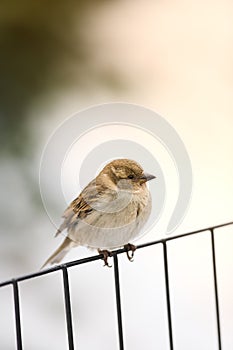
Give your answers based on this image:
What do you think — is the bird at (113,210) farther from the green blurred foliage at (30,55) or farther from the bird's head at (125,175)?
the green blurred foliage at (30,55)

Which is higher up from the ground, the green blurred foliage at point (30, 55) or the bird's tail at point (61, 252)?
the green blurred foliage at point (30, 55)

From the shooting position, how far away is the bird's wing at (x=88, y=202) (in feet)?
3.13

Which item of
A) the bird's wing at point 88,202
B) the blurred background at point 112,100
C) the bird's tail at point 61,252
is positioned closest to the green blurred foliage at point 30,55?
the blurred background at point 112,100

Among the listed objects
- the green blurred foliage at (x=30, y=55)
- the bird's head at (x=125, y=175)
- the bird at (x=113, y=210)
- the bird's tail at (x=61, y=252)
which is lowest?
the bird's tail at (x=61, y=252)

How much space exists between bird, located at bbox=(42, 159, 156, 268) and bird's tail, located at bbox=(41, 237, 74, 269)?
0.12 m

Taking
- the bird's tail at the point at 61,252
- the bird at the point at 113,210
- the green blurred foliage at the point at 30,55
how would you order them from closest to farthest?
1. the bird at the point at 113,210
2. the bird's tail at the point at 61,252
3. the green blurred foliage at the point at 30,55

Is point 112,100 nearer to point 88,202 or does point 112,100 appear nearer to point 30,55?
point 30,55

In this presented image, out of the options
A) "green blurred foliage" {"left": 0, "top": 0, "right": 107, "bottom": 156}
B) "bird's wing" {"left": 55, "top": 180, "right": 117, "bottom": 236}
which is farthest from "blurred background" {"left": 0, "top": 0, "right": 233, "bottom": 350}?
"bird's wing" {"left": 55, "top": 180, "right": 117, "bottom": 236}

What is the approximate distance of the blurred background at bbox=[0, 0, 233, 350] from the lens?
4.49 feet

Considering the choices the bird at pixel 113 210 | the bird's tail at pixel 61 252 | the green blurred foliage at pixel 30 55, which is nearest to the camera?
the bird at pixel 113 210

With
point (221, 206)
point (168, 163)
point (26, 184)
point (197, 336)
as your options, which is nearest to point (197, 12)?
point (168, 163)

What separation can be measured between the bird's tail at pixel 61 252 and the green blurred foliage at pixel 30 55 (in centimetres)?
32

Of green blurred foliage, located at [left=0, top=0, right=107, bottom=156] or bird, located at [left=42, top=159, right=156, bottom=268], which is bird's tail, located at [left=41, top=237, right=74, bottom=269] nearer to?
bird, located at [left=42, top=159, right=156, bottom=268]

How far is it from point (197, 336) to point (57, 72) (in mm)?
1036
